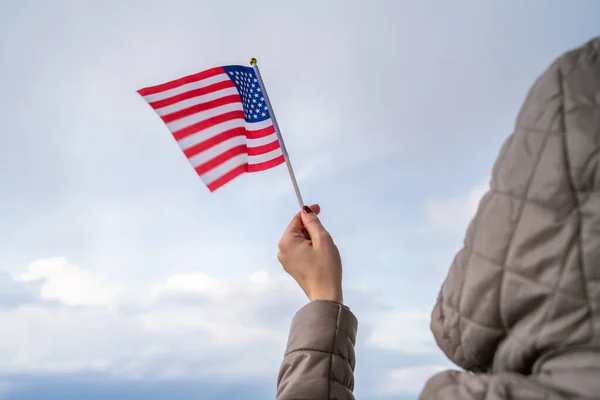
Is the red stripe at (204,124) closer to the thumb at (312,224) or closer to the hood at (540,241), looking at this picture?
the thumb at (312,224)

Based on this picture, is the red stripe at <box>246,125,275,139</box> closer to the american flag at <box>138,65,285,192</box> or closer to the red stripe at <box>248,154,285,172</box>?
the american flag at <box>138,65,285,192</box>

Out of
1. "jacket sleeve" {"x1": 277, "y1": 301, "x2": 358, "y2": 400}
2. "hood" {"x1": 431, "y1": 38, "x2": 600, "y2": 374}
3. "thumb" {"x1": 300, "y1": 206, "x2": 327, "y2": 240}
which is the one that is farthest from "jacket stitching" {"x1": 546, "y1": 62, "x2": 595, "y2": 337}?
"thumb" {"x1": 300, "y1": 206, "x2": 327, "y2": 240}

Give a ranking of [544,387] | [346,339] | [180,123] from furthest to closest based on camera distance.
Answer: [180,123] → [346,339] → [544,387]

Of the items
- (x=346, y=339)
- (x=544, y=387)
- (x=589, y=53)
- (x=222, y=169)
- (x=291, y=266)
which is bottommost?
(x=544, y=387)

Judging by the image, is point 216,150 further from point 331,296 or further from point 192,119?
point 331,296

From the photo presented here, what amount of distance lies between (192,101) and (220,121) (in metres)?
0.17

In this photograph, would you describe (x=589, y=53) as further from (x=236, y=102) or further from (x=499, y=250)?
(x=236, y=102)

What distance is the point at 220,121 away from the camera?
2.73 meters

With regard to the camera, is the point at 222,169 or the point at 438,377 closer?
the point at 438,377

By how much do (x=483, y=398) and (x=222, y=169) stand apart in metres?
2.06

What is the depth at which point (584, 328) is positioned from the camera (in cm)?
74

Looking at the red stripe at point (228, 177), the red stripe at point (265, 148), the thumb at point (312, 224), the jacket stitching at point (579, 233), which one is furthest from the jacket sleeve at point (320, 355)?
the red stripe at point (265, 148)

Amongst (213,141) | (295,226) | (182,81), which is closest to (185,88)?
(182,81)

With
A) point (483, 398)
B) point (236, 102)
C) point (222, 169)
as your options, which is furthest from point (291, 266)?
point (236, 102)
